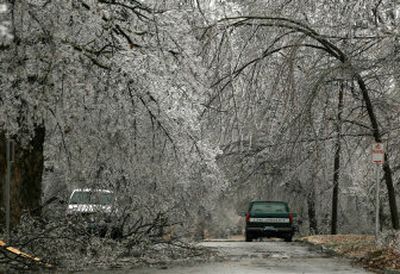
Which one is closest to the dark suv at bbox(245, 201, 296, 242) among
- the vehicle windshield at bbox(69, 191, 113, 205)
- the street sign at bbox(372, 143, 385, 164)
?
the street sign at bbox(372, 143, 385, 164)

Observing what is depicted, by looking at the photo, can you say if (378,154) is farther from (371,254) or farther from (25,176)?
(25,176)

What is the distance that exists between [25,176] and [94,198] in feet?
7.18

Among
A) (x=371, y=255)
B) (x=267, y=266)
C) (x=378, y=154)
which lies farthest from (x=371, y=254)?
(x=378, y=154)

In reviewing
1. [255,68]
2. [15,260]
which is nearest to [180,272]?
[15,260]

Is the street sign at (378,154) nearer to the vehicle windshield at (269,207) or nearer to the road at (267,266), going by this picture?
the road at (267,266)

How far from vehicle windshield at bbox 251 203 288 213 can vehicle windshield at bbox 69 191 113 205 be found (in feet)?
44.5

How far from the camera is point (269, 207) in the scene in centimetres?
3250

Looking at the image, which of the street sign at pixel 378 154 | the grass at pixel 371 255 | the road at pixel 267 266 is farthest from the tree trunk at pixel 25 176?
the street sign at pixel 378 154

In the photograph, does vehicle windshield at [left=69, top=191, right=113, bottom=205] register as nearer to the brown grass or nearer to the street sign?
the brown grass

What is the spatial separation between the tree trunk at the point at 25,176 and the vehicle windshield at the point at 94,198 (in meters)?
1.06

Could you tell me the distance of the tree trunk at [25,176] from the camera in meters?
16.9

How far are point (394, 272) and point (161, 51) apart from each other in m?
5.57

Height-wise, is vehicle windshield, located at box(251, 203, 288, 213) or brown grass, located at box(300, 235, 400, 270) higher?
vehicle windshield, located at box(251, 203, 288, 213)

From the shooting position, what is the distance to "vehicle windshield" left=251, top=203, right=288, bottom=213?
106ft
